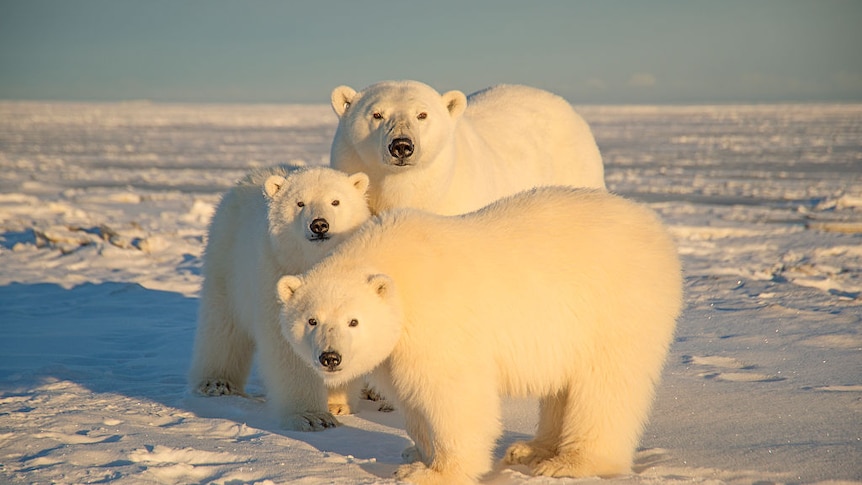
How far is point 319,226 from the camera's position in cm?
424

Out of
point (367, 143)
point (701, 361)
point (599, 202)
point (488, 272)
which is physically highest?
point (367, 143)

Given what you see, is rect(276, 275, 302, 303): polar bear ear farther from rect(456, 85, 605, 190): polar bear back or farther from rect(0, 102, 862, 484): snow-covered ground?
rect(456, 85, 605, 190): polar bear back

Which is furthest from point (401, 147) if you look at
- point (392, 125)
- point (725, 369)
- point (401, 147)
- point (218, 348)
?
point (725, 369)

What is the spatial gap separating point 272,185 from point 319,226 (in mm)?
477

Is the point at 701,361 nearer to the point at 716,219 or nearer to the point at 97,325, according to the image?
the point at 97,325

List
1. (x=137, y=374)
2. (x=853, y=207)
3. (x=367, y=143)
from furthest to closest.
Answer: (x=853, y=207)
(x=137, y=374)
(x=367, y=143)

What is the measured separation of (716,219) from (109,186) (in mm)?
11957

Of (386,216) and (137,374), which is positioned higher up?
(386,216)

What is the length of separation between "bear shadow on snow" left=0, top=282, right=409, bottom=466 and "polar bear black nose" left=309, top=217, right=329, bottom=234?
3.30 feet

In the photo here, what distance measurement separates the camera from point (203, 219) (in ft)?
40.8

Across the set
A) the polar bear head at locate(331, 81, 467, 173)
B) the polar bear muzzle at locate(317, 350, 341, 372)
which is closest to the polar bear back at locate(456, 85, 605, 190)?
the polar bear head at locate(331, 81, 467, 173)

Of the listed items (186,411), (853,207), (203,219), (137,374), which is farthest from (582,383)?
(853,207)

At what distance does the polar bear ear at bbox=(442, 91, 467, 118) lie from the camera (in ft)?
17.9

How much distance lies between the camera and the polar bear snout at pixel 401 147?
4.88 m
